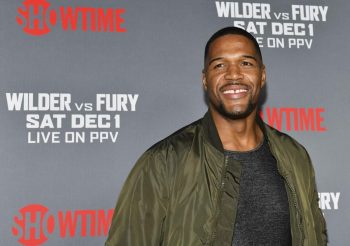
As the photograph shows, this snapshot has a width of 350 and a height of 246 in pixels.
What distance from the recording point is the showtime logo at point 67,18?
5.26 ft

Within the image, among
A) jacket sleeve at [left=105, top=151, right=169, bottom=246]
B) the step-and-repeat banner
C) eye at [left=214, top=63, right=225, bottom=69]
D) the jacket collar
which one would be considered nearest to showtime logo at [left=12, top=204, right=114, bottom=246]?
the step-and-repeat banner

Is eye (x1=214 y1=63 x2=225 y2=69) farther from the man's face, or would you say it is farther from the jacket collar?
the jacket collar

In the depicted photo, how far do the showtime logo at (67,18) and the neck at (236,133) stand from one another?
0.66 meters

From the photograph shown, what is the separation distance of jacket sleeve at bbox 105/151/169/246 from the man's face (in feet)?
0.82

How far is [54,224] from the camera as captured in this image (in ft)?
4.99

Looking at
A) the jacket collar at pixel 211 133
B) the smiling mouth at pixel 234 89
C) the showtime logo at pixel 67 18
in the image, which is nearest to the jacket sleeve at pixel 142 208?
the jacket collar at pixel 211 133

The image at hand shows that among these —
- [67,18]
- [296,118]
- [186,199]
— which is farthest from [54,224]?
[296,118]

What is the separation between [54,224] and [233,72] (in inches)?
33.6

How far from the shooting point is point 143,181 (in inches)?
42.6

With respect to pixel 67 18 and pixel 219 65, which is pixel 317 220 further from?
pixel 67 18

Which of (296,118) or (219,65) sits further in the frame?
(296,118)

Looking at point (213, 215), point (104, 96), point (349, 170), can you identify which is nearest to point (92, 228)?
point (104, 96)

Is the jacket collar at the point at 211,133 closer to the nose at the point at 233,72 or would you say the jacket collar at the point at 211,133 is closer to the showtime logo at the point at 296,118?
the nose at the point at 233,72

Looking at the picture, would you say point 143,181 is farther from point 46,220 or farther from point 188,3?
point 188,3
